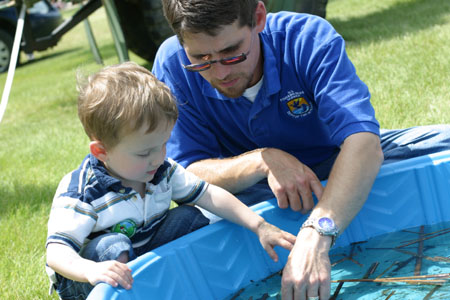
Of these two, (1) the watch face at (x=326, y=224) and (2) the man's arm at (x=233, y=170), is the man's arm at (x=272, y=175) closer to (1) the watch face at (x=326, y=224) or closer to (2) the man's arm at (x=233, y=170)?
(2) the man's arm at (x=233, y=170)

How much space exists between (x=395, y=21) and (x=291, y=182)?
505 centimetres

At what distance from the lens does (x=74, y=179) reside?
1950 mm

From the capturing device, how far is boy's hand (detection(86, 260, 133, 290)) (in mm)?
1721

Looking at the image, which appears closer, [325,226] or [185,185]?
[325,226]

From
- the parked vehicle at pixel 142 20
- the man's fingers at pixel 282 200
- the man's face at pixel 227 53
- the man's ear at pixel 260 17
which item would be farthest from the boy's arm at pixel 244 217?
the parked vehicle at pixel 142 20

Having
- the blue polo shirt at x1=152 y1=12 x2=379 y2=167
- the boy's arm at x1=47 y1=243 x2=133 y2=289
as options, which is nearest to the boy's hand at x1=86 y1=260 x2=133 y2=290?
the boy's arm at x1=47 y1=243 x2=133 y2=289

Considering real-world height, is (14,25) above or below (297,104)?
below

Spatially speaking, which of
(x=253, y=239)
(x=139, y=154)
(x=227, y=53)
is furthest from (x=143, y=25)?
(x=139, y=154)

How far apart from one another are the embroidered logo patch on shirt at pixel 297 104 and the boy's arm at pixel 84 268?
91 cm

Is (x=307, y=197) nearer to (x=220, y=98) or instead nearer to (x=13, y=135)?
(x=220, y=98)

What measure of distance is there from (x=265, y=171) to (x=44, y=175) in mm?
2149

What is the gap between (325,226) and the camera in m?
1.87

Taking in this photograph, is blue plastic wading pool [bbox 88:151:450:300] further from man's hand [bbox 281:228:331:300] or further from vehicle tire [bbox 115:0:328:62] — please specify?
vehicle tire [bbox 115:0:328:62]

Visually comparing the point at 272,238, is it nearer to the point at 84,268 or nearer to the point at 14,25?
the point at 84,268
